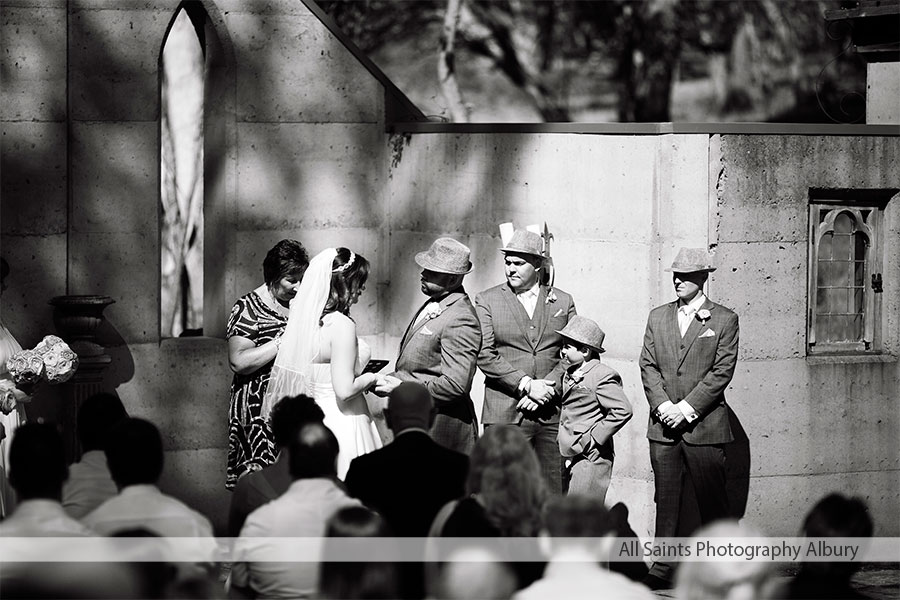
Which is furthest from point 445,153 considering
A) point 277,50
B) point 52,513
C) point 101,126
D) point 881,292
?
point 52,513

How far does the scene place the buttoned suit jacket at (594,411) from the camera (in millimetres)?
8242

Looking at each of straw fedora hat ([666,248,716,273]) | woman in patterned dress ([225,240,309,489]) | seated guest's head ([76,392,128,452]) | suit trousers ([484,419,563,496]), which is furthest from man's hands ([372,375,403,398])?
seated guest's head ([76,392,128,452])

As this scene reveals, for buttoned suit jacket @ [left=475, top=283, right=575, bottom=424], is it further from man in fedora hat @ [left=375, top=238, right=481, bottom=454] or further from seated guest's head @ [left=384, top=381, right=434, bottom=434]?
seated guest's head @ [left=384, top=381, right=434, bottom=434]

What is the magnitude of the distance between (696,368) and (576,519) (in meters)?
4.11

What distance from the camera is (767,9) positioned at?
83.4 feet

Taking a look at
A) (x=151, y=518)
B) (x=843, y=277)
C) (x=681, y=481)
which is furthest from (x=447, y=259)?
(x=151, y=518)

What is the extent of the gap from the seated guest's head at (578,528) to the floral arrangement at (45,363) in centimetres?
477

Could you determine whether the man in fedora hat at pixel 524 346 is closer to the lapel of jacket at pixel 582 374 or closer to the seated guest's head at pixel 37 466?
the lapel of jacket at pixel 582 374

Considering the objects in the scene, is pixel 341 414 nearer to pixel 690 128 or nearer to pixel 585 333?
pixel 585 333

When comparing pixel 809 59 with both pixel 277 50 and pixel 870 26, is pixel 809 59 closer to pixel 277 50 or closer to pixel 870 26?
pixel 870 26

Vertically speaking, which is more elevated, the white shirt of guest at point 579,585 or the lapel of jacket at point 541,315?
the lapel of jacket at point 541,315

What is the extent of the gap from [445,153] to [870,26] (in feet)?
11.4

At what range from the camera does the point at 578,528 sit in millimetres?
4484

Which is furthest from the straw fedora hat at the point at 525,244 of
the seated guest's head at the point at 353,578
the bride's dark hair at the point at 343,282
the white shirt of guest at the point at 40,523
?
the seated guest's head at the point at 353,578
